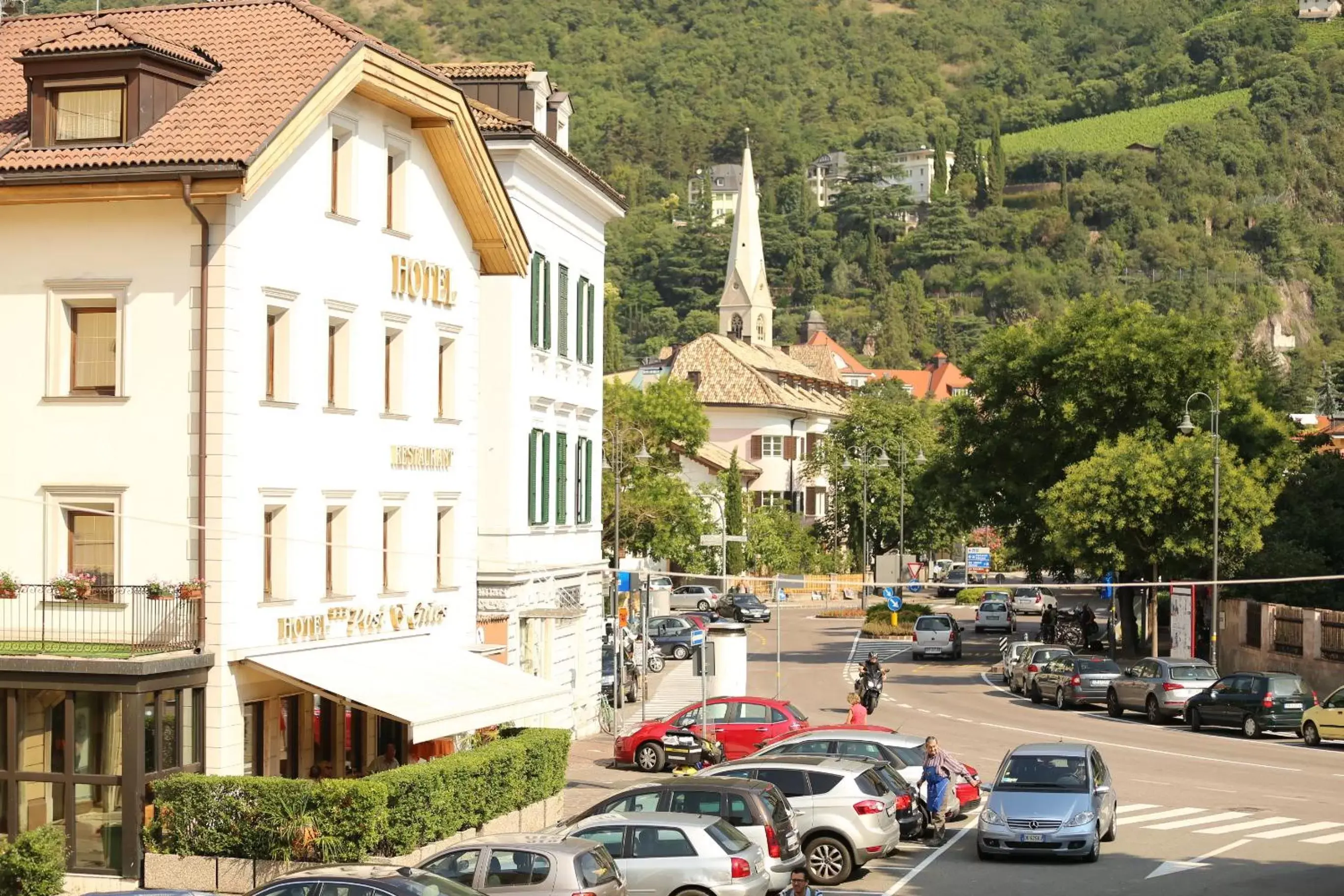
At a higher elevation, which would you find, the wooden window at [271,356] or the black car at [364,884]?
the wooden window at [271,356]

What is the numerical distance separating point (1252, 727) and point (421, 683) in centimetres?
2478

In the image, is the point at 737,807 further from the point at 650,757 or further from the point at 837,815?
the point at 650,757

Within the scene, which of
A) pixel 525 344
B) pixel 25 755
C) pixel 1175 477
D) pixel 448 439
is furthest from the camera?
pixel 1175 477

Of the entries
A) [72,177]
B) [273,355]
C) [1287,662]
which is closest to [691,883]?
[273,355]

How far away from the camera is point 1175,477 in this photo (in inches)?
2325

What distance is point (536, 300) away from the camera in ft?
131

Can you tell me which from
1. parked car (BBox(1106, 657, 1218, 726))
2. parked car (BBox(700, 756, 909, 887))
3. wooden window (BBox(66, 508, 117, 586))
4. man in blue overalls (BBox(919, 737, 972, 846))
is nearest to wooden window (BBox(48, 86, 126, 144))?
wooden window (BBox(66, 508, 117, 586))

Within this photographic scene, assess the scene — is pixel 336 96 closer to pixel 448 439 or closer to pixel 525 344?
pixel 448 439

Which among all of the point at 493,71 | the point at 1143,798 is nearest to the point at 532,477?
the point at 493,71

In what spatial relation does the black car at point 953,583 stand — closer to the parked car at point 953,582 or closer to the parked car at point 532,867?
the parked car at point 953,582

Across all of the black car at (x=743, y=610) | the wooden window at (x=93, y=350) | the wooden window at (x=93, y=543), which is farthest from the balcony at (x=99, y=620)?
the black car at (x=743, y=610)

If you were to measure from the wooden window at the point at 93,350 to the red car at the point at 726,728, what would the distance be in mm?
15326

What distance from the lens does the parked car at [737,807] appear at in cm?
2261

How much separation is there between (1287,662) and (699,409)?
47328 mm
